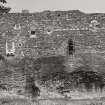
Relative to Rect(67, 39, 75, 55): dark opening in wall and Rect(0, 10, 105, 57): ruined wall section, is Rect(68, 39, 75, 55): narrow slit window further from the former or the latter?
Rect(0, 10, 105, 57): ruined wall section

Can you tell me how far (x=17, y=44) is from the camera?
61.5ft

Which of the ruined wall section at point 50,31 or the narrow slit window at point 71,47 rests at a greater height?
the ruined wall section at point 50,31

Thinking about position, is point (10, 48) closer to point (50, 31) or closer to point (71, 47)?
point (50, 31)

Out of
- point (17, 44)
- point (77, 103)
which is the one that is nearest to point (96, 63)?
point (77, 103)

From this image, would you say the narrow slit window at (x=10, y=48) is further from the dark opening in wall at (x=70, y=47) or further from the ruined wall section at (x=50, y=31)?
the dark opening in wall at (x=70, y=47)

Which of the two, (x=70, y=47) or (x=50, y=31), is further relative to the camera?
(x=50, y=31)

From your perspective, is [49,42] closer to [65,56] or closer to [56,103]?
[65,56]

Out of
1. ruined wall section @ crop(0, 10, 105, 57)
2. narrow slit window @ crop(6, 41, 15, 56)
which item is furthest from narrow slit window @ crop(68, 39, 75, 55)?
narrow slit window @ crop(6, 41, 15, 56)

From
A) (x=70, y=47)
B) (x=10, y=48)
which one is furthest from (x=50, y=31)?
(x=10, y=48)

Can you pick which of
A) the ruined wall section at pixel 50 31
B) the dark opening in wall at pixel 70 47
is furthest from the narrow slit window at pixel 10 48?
the dark opening in wall at pixel 70 47

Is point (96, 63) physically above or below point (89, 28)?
below

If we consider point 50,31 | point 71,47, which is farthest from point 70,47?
point 50,31

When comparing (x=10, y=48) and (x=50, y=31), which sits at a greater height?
(x=50, y=31)

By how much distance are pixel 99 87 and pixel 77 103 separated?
1457 mm
